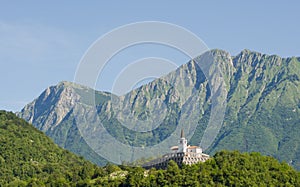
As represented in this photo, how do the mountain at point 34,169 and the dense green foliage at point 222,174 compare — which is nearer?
the dense green foliage at point 222,174

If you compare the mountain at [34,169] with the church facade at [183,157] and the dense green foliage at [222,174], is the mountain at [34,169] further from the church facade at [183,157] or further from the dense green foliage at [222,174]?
the church facade at [183,157]

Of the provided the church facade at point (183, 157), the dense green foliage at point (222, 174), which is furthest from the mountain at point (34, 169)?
the church facade at point (183, 157)

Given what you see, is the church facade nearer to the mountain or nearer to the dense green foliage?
the dense green foliage

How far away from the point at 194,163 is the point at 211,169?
10.8 meters

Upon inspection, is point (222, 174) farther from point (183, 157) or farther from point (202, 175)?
point (183, 157)

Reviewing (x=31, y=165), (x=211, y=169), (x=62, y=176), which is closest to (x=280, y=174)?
(x=211, y=169)

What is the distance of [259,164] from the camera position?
5595 inches

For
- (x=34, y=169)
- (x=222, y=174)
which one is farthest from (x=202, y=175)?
(x=34, y=169)

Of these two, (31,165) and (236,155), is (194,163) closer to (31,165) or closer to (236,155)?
(236,155)

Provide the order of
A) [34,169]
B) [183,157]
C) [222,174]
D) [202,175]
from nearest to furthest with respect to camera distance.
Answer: [202,175] → [222,174] → [183,157] → [34,169]

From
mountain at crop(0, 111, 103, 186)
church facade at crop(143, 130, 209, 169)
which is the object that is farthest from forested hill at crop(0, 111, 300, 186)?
church facade at crop(143, 130, 209, 169)

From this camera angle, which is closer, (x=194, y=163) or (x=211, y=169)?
(x=211, y=169)

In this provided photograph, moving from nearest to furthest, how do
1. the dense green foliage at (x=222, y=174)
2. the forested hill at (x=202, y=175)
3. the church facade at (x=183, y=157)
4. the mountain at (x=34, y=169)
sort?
the dense green foliage at (x=222, y=174), the forested hill at (x=202, y=175), the church facade at (x=183, y=157), the mountain at (x=34, y=169)

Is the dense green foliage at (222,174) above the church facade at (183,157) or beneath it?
beneath
